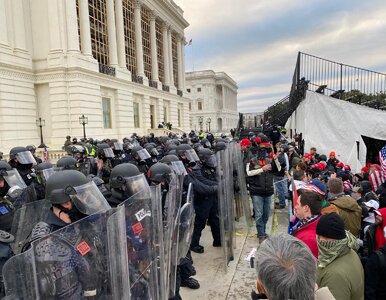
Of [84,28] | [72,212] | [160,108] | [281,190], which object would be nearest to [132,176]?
[72,212]

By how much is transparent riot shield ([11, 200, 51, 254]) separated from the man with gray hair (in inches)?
81.6

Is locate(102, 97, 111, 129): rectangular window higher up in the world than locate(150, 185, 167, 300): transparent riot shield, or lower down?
higher up

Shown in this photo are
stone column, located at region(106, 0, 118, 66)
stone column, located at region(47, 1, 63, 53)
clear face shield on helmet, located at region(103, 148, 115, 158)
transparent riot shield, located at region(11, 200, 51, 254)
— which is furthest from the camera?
stone column, located at region(106, 0, 118, 66)

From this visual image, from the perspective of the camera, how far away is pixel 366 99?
10055mm

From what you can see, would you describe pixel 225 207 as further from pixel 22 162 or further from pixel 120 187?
pixel 22 162

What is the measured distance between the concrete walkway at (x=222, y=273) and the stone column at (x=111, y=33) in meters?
24.1

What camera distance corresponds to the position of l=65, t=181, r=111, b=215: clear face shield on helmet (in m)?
2.30

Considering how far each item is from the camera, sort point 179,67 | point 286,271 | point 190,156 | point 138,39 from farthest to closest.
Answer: point 179,67
point 138,39
point 190,156
point 286,271

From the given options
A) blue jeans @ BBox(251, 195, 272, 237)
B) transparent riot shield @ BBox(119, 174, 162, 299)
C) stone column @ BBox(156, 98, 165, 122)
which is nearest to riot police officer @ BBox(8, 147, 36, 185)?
blue jeans @ BBox(251, 195, 272, 237)

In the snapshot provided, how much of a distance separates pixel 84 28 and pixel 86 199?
2384 cm

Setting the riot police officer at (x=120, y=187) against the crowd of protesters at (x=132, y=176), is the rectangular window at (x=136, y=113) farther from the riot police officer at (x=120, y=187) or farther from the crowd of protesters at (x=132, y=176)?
the riot police officer at (x=120, y=187)

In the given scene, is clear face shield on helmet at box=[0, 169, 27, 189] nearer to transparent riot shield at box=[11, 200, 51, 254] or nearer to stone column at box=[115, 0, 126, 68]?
transparent riot shield at box=[11, 200, 51, 254]

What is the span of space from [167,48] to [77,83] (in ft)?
71.9

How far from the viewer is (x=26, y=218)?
2.83 metres
